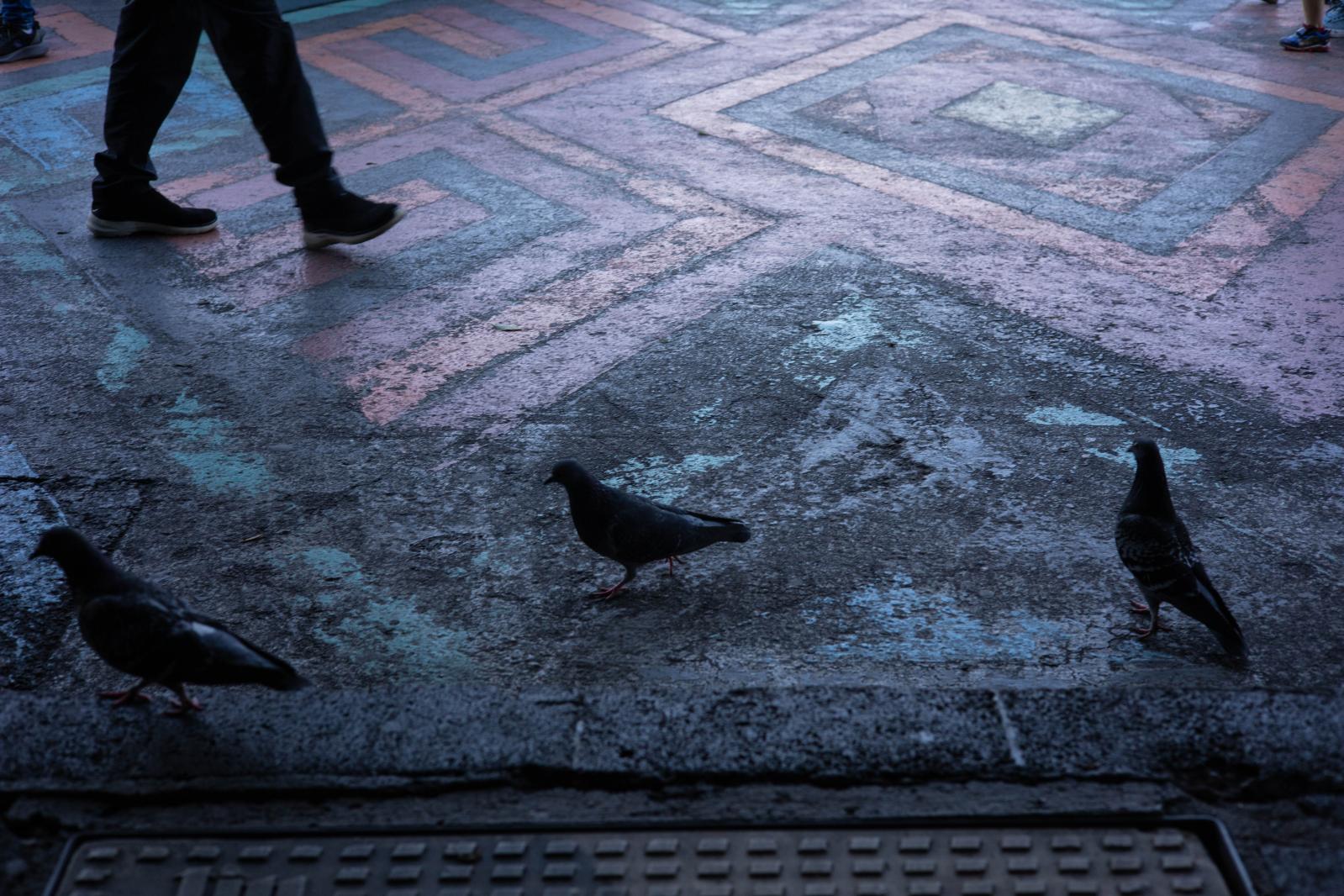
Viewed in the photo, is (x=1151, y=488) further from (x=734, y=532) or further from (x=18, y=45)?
(x=18, y=45)

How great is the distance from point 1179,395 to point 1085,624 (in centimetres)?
121

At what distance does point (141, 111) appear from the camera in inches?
179

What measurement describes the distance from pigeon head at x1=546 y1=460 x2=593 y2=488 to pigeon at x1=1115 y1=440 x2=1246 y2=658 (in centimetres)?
126

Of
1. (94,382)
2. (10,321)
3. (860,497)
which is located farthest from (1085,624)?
(10,321)

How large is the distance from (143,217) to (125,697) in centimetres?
292

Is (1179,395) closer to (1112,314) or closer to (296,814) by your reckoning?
(1112,314)

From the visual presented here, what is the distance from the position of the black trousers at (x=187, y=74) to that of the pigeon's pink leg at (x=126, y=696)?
8.52 feet

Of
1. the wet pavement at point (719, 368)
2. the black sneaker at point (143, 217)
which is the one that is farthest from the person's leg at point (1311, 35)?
the black sneaker at point (143, 217)

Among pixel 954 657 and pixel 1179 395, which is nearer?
pixel 954 657

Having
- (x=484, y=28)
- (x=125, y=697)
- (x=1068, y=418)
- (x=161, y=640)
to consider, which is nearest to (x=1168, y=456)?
(x=1068, y=418)

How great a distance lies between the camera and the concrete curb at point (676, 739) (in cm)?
219

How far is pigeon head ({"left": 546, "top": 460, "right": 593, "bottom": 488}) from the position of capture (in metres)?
2.72

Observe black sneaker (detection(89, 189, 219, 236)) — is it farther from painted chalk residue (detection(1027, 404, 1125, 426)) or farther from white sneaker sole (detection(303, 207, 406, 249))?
painted chalk residue (detection(1027, 404, 1125, 426))

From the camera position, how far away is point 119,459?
330cm
